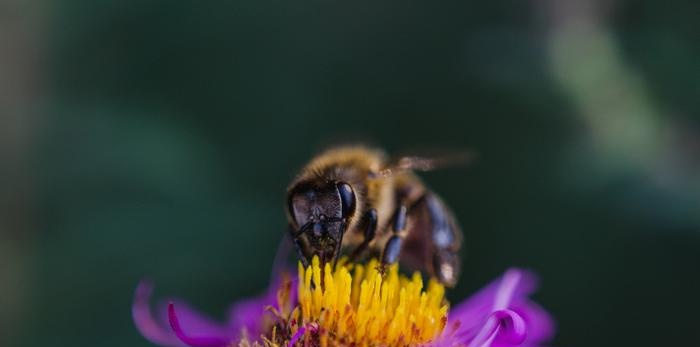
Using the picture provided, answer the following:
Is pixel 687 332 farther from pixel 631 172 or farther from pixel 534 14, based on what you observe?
pixel 534 14

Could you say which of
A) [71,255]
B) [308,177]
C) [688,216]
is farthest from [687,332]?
[71,255]

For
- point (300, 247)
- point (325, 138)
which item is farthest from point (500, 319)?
point (325, 138)

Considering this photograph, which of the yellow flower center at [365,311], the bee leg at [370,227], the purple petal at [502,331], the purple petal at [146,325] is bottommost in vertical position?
the purple petal at [146,325]

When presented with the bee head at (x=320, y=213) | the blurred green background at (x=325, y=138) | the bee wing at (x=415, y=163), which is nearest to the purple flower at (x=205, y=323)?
the bee head at (x=320, y=213)

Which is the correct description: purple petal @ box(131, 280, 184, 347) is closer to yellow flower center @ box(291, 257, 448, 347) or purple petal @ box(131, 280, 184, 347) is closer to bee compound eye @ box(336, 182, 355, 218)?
yellow flower center @ box(291, 257, 448, 347)

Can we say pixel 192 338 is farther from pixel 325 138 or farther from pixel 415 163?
pixel 325 138

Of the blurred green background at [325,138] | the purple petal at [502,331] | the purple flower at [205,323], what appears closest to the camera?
the purple petal at [502,331]

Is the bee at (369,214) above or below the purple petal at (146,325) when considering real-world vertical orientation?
above

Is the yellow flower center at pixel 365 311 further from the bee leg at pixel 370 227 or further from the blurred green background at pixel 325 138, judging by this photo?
the blurred green background at pixel 325 138
